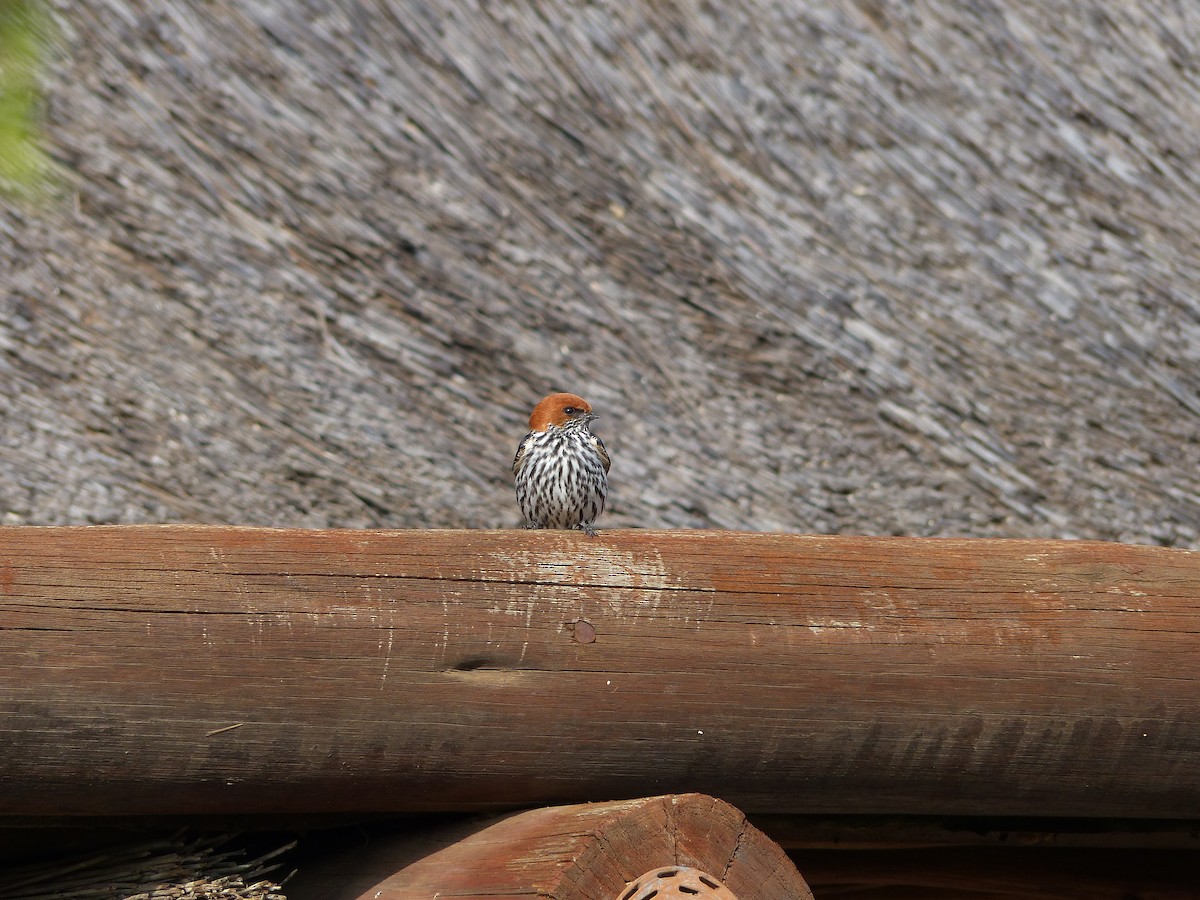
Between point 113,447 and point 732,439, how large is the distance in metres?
1.96

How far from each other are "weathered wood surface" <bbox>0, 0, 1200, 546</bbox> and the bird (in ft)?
1.73

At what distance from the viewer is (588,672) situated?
2.38 metres

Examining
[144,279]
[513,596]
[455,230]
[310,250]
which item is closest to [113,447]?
[144,279]

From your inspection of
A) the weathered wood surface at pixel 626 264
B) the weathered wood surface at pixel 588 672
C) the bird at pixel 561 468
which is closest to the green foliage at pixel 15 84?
the weathered wood surface at pixel 588 672

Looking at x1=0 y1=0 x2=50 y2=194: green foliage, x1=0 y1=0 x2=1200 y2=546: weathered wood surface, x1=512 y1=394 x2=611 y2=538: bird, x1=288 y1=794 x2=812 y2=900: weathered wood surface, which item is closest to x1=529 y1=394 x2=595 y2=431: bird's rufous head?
x1=512 y1=394 x2=611 y2=538: bird

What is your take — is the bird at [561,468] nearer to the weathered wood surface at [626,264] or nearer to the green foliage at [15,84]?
the weathered wood surface at [626,264]

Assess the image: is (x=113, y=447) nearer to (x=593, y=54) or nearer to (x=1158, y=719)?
(x=593, y=54)

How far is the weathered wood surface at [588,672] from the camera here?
218 cm

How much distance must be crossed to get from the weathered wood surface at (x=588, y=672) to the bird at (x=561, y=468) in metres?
1.53

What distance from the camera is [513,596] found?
2363mm

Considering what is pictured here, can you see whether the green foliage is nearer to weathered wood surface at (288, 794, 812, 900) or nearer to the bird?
weathered wood surface at (288, 794, 812, 900)

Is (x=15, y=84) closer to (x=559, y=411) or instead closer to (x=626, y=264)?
(x=559, y=411)

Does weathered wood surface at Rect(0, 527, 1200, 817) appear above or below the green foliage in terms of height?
below

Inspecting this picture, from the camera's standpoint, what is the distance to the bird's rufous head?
13.5 ft
